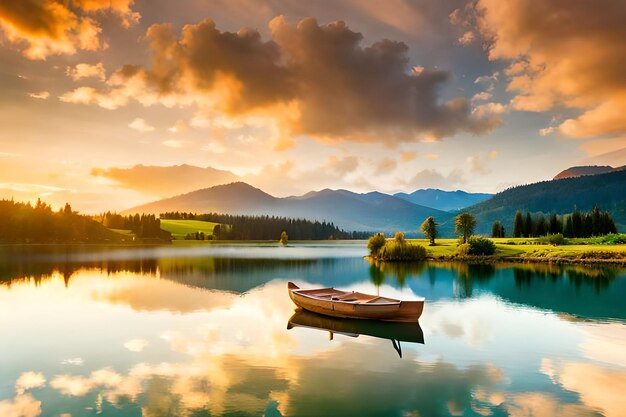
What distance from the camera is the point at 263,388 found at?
1705 cm

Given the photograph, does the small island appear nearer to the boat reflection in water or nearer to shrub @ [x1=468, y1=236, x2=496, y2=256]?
shrub @ [x1=468, y1=236, x2=496, y2=256]

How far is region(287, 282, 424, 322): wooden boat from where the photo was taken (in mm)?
28938

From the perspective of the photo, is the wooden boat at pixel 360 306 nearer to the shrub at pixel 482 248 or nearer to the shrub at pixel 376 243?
the shrub at pixel 376 243

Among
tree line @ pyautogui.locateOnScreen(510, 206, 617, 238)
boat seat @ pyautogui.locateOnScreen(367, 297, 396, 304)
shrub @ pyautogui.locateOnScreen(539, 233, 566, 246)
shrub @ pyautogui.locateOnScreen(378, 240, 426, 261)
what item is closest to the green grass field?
shrub @ pyautogui.locateOnScreen(378, 240, 426, 261)

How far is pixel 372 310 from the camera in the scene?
29562 mm

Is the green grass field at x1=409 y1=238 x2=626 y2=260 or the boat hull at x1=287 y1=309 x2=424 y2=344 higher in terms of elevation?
the green grass field at x1=409 y1=238 x2=626 y2=260

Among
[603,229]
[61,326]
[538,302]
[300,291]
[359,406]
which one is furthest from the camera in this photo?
[603,229]

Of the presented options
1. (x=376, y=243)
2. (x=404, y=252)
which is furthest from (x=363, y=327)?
(x=376, y=243)

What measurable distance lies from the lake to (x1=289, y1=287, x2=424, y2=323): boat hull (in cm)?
117

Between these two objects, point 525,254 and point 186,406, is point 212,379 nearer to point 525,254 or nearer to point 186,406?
point 186,406

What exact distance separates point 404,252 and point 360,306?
59.8 metres

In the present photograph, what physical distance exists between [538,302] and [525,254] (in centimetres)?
5100

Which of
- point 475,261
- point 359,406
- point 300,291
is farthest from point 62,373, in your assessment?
point 475,261

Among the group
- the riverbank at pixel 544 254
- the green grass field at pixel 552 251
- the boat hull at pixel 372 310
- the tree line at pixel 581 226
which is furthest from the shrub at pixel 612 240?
the boat hull at pixel 372 310
